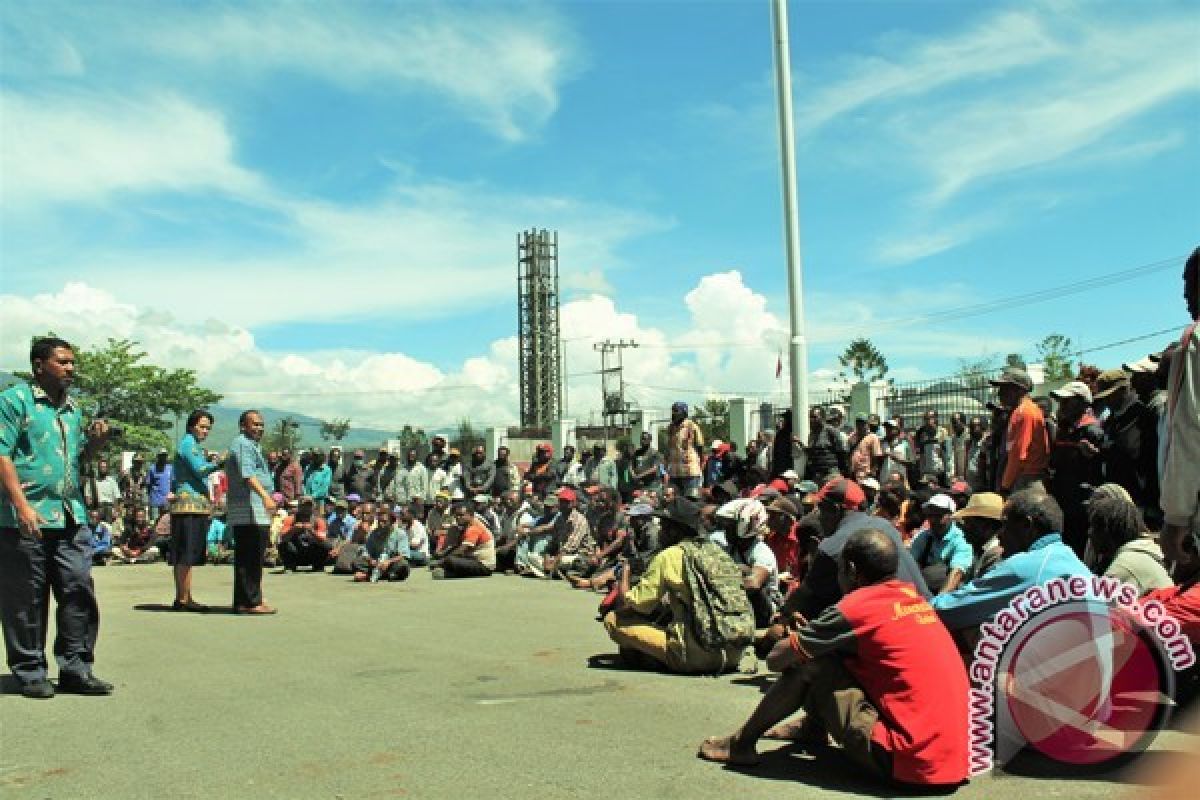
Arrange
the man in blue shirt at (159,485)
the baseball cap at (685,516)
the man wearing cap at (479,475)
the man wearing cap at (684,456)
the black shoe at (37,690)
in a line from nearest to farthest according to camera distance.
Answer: the black shoe at (37,690) < the baseball cap at (685,516) < the man wearing cap at (684,456) < the man wearing cap at (479,475) < the man in blue shirt at (159,485)

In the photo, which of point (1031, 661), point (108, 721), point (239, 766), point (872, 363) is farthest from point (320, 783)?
point (872, 363)

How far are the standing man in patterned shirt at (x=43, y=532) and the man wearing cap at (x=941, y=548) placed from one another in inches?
238

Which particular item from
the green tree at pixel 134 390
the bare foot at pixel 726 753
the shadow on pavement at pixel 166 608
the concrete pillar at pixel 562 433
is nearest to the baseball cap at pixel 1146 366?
the bare foot at pixel 726 753

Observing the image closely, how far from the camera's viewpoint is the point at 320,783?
16.0 feet

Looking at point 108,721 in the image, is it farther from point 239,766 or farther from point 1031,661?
point 1031,661

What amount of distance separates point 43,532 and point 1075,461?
25.0ft

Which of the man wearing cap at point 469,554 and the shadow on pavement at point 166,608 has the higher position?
the man wearing cap at point 469,554

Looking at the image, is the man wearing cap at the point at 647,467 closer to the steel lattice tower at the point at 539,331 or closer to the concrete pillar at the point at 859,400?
the concrete pillar at the point at 859,400

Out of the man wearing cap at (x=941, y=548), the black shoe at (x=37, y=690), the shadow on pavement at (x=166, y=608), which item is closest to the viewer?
the black shoe at (x=37, y=690)

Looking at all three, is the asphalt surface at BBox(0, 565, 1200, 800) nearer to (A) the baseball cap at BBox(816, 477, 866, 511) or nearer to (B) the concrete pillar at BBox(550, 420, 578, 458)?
(A) the baseball cap at BBox(816, 477, 866, 511)

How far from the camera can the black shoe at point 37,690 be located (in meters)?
6.66

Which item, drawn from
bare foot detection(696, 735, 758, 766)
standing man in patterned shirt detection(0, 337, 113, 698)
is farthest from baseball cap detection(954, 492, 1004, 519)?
standing man in patterned shirt detection(0, 337, 113, 698)

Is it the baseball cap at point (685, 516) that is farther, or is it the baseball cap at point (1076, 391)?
the baseball cap at point (1076, 391)

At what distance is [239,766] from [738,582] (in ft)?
12.5
